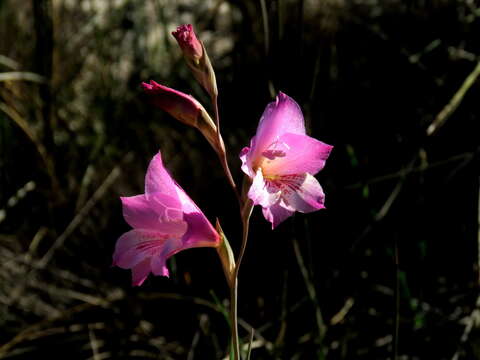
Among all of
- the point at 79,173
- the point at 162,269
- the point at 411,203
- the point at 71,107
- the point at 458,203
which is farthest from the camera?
the point at 71,107

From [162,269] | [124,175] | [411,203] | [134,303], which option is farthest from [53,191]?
[162,269]

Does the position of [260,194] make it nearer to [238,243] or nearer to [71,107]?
[238,243]

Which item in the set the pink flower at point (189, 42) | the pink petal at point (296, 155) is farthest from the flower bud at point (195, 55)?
the pink petal at point (296, 155)

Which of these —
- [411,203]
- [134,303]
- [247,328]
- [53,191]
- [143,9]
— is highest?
[143,9]

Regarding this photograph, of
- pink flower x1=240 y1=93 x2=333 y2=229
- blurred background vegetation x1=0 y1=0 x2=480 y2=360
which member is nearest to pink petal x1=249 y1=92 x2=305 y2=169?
pink flower x1=240 y1=93 x2=333 y2=229

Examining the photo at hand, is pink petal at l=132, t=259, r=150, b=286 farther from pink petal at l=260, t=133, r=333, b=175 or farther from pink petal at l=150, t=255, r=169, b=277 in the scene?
pink petal at l=260, t=133, r=333, b=175

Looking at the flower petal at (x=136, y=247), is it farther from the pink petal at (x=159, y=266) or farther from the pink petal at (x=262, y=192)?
the pink petal at (x=262, y=192)
